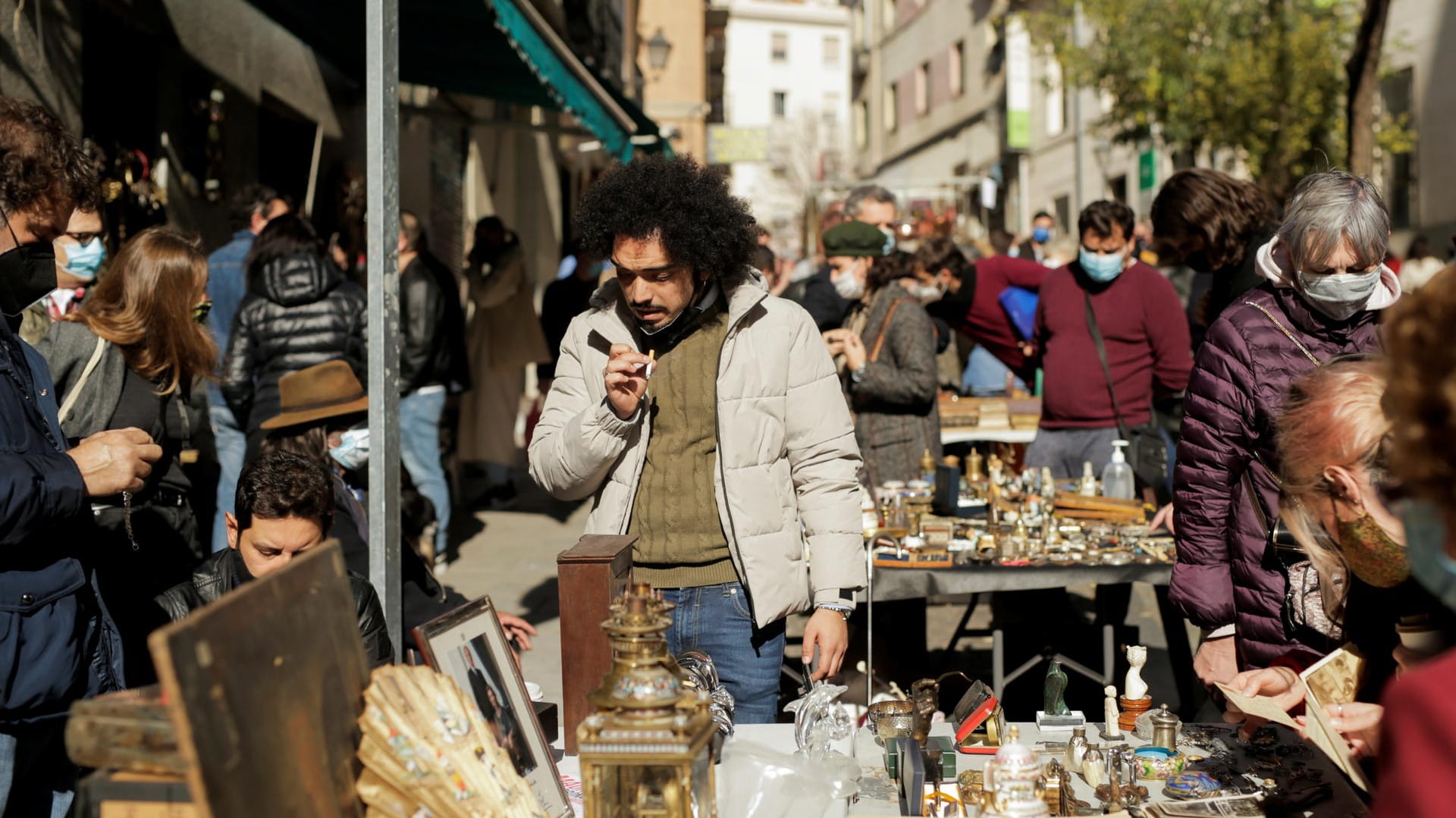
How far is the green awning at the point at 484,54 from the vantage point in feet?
22.7

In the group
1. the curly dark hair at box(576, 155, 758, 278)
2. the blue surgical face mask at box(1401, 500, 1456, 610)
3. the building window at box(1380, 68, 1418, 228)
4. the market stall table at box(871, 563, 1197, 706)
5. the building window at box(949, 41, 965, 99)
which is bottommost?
the market stall table at box(871, 563, 1197, 706)

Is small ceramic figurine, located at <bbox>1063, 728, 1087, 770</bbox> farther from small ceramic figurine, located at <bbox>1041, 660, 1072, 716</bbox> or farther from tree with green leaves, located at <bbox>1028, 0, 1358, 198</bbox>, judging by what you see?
tree with green leaves, located at <bbox>1028, 0, 1358, 198</bbox>

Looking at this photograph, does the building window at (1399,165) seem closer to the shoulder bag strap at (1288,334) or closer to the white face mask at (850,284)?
the white face mask at (850,284)

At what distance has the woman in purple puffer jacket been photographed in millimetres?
3127

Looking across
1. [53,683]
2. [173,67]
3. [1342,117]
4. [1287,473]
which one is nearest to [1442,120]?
[1342,117]

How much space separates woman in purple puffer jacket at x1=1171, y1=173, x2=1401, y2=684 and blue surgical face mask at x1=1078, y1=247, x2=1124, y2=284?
2756 mm

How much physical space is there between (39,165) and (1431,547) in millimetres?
2690

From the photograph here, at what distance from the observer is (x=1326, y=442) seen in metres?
2.48

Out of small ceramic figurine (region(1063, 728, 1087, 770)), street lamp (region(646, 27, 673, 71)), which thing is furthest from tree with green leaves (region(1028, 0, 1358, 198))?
small ceramic figurine (region(1063, 728, 1087, 770))

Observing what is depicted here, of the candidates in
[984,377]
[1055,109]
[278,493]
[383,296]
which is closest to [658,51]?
[1055,109]

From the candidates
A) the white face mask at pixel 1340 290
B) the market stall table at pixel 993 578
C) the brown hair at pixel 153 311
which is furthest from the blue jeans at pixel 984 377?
the white face mask at pixel 1340 290

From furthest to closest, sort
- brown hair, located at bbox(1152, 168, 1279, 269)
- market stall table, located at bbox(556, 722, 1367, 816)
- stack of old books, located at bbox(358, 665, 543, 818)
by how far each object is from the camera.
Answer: brown hair, located at bbox(1152, 168, 1279, 269)
market stall table, located at bbox(556, 722, 1367, 816)
stack of old books, located at bbox(358, 665, 543, 818)

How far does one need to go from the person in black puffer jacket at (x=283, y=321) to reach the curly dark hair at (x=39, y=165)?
9.99ft

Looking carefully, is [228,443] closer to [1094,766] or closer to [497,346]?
[497,346]
